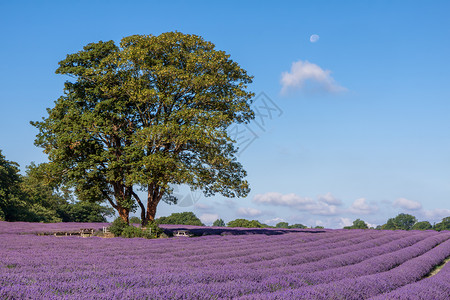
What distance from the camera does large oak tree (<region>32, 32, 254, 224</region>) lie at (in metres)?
22.2

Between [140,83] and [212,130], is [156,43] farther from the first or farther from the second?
[212,130]

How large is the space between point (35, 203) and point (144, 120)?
28052 millimetres

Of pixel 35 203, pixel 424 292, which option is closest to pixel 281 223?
pixel 35 203

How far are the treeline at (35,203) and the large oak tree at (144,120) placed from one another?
3.17m

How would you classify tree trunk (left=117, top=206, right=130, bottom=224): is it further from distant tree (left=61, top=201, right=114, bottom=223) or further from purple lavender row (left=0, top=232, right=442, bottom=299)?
distant tree (left=61, top=201, right=114, bottom=223)

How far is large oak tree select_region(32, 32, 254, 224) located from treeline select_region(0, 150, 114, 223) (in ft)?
10.4

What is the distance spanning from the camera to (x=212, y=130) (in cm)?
2173

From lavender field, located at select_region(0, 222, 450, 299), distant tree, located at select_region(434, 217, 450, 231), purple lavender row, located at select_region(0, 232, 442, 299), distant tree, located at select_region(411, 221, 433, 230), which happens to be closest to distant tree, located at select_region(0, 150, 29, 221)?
lavender field, located at select_region(0, 222, 450, 299)

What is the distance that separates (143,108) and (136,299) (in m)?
20.0

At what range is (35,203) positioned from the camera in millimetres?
45750

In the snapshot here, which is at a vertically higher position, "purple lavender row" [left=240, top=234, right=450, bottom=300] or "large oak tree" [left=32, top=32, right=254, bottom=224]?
"large oak tree" [left=32, top=32, right=254, bottom=224]

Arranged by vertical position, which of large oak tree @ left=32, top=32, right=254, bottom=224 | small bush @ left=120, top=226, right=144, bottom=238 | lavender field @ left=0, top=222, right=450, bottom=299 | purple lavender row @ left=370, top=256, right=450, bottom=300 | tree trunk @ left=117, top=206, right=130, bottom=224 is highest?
large oak tree @ left=32, top=32, right=254, bottom=224

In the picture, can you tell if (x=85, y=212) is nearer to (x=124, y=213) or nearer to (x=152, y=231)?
(x=124, y=213)

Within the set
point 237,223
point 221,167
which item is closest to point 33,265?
point 221,167
